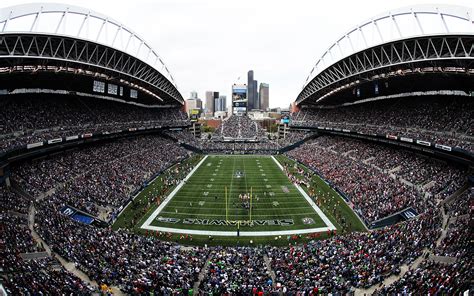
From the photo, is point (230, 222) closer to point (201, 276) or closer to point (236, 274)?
point (201, 276)

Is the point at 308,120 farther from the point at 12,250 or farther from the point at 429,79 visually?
the point at 12,250

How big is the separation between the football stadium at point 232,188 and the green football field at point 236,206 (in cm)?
23

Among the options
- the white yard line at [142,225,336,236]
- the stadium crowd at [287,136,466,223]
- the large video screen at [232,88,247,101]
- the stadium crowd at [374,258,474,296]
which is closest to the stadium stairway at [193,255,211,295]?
the white yard line at [142,225,336,236]

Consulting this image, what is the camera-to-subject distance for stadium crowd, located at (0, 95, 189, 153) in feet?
100

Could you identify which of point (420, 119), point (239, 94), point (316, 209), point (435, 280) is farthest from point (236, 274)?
point (239, 94)

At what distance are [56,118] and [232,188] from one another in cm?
2406

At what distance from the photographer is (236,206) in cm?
3144

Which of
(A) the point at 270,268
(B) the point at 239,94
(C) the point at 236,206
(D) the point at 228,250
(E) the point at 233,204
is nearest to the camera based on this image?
(A) the point at 270,268

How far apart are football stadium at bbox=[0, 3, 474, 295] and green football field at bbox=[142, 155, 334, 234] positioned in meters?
0.23

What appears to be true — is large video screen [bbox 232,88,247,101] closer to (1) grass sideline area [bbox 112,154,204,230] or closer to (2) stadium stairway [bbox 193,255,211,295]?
(1) grass sideline area [bbox 112,154,204,230]

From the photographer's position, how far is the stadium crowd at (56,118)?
30.5 m

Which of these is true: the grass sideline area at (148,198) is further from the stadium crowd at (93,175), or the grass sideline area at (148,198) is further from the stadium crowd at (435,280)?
the stadium crowd at (435,280)

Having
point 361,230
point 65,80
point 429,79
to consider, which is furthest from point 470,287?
point 65,80

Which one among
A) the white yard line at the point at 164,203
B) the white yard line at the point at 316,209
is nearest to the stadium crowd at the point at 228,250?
the white yard line at the point at 316,209
